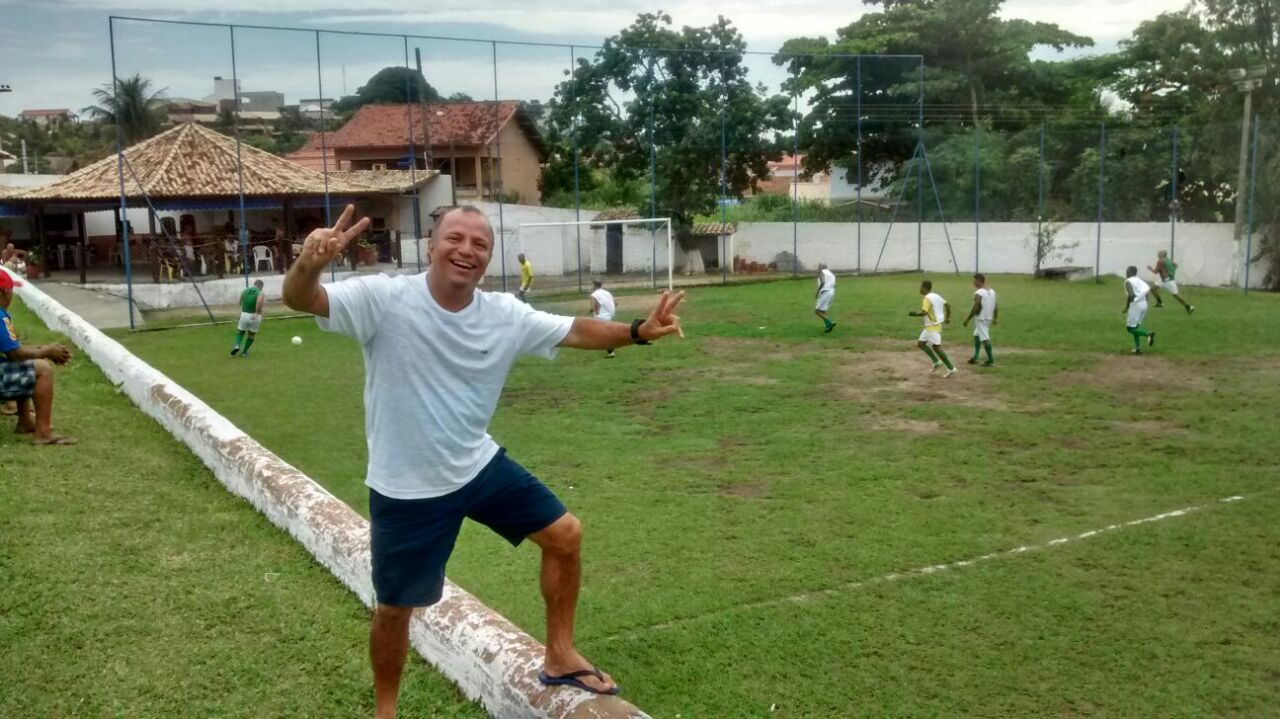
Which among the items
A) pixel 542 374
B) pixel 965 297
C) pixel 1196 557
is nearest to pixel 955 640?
pixel 1196 557

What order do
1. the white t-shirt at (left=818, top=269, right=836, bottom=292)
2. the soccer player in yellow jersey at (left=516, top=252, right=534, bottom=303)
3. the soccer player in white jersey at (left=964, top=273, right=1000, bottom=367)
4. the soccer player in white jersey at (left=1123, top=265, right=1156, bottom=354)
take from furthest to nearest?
1. the soccer player in yellow jersey at (left=516, top=252, right=534, bottom=303)
2. the white t-shirt at (left=818, top=269, right=836, bottom=292)
3. the soccer player in white jersey at (left=1123, top=265, right=1156, bottom=354)
4. the soccer player in white jersey at (left=964, top=273, right=1000, bottom=367)

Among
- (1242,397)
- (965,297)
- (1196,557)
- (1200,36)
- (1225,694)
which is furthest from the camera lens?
(1200,36)

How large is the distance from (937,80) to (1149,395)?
96.0 ft

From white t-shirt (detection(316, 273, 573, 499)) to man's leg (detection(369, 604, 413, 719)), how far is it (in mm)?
472

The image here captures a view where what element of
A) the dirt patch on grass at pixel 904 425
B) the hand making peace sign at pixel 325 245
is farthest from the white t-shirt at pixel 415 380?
the dirt patch on grass at pixel 904 425

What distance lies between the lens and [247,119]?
28.4m

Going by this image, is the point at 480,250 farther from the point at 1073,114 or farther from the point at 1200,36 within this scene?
the point at 1073,114

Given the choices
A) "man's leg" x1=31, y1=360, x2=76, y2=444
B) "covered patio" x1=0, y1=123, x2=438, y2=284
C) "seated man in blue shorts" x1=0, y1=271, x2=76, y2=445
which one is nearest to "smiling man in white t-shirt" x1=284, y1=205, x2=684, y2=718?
"seated man in blue shorts" x1=0, y1=271, x2=76, y2=445

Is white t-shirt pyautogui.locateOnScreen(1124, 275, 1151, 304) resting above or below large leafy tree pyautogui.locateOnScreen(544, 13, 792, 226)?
A: below

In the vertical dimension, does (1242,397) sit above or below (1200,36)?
below

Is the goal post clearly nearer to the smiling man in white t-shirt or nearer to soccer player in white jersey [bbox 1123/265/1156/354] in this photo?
soccer player in white jersey [bbox 1123/265/1156/354]

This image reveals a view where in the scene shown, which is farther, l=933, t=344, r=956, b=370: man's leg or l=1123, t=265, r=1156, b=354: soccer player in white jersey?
l=1123, t=265, r=1156, b=354: soccer player in white jersey

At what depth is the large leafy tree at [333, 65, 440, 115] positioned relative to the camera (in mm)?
27828

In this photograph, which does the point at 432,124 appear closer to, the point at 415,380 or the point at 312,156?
the point at 312,156
